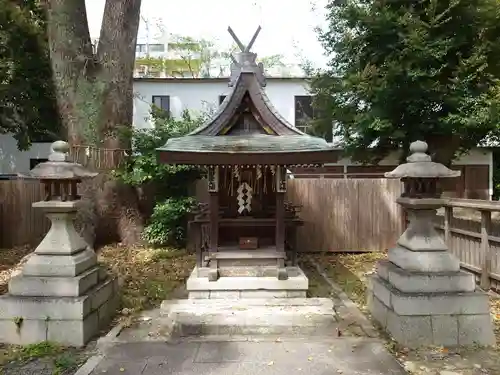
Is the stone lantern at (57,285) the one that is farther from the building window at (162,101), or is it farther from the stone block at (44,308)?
the building window at (162,101)

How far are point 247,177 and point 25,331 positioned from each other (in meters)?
4.17

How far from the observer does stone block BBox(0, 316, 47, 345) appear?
5613 mm

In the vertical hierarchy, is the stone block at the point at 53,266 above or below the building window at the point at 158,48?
below

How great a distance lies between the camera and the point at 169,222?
11742 millimetres

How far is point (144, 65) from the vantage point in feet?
83.0

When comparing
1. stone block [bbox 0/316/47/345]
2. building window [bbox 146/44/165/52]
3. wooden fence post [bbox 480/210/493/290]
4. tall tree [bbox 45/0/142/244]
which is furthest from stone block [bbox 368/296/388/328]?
building window [bbox 146/44/165/52]

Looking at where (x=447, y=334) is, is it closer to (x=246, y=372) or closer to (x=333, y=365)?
(x=333, y=365)

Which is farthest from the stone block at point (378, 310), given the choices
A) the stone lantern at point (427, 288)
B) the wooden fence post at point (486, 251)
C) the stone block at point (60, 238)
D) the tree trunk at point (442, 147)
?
the tree trunk at point (442, 147)

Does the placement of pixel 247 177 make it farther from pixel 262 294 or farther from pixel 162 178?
pixel 162 178

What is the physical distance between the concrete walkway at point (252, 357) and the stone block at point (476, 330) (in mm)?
1131

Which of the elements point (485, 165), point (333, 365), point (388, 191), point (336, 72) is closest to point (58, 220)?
point (333, 365)

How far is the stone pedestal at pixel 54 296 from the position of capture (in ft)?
18.4

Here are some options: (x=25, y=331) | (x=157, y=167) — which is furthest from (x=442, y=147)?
(x=25, y=331)

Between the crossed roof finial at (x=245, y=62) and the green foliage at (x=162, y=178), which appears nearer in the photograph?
the crossed roof finial at (x=245, y=62)
